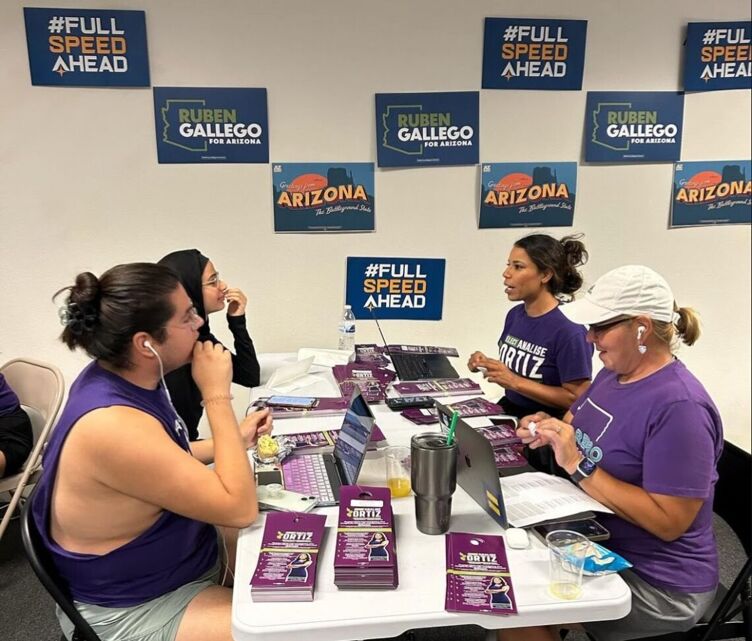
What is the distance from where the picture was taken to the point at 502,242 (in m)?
2.95

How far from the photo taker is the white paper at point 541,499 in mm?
1221

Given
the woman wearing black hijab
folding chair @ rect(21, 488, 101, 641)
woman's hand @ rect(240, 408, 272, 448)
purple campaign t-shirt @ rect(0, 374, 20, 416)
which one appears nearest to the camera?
folding chair @ rect(21, 488, 101, 641)

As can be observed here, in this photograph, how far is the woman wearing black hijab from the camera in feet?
6.39

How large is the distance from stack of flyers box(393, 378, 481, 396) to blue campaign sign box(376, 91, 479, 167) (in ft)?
3.76

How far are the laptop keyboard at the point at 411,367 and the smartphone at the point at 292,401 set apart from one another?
0.43m

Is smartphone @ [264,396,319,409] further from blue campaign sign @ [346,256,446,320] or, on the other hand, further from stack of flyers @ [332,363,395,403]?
blue campaign sign @ [346,256,446,320]

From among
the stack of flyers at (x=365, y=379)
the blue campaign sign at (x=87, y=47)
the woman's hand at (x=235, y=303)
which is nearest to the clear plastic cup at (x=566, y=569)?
the stack of flyers at (x=365, y=379)

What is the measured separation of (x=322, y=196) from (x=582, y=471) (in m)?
1.87

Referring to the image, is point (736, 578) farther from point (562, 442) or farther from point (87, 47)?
point (87, 47)

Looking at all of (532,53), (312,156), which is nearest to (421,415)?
(312,156)

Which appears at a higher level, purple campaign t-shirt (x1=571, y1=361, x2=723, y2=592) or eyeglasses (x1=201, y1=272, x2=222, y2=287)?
eyeglasses (x1=201, y1=272, x2=222, y2=287)

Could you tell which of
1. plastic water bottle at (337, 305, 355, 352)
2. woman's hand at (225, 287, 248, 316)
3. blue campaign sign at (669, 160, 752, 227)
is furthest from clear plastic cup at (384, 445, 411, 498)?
blue campaign sign at (669, 160, 752, 227)

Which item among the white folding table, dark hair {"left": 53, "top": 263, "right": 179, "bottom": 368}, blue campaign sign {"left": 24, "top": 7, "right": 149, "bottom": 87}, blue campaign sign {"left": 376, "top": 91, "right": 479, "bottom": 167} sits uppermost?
blue campaign sign {"left": 24, "top": 7, "right": 149, "bottom": 87}

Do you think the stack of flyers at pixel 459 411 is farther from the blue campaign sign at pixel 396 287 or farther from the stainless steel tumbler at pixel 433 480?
the blue campaign sign at pixel 396 287
